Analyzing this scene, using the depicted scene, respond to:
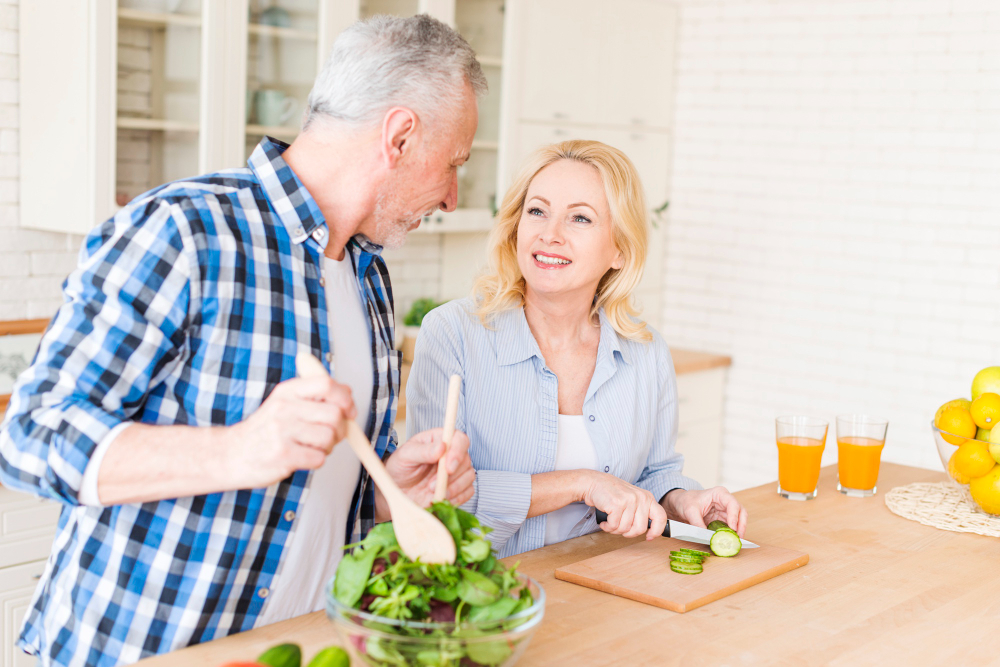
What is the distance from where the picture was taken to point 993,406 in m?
1.95

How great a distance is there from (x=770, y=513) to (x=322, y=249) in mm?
1108

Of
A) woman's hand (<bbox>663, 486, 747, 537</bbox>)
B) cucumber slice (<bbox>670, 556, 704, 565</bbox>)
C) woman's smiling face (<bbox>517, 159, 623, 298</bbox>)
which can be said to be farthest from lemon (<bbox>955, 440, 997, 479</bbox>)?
woman's smiling face (<bbox>517, 159, 623, 298</bbox>)

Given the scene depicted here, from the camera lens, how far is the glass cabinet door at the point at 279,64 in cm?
314

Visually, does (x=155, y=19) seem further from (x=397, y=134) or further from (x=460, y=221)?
(x=397, y=134)

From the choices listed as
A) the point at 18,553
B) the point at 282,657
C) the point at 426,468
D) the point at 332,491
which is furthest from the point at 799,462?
the point at 18,553

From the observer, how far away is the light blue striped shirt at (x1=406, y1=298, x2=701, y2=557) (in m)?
2.01

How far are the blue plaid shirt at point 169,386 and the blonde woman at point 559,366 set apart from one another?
59 cm

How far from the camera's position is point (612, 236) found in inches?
87.3

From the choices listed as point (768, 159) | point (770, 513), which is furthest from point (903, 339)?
point (770, 513)

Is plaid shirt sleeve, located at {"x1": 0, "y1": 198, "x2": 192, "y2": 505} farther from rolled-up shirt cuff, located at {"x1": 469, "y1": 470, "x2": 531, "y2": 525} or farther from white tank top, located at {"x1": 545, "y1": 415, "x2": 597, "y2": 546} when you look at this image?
white tank top, located at {"x1": 545, "y1": 415, "x2": 597, "y2": 546}

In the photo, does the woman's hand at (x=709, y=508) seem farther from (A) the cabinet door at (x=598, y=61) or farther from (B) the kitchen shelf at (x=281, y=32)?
(A) the cabinet door at (x=598, y=61)

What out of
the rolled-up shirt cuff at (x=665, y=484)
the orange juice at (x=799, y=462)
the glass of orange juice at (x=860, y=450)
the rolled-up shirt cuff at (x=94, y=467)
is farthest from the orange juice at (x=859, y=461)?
the rolled-up shirt cuff at (x=94, y=467)

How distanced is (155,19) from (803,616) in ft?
8.13

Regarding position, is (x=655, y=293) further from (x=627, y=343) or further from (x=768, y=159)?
(x=627, y=343)
